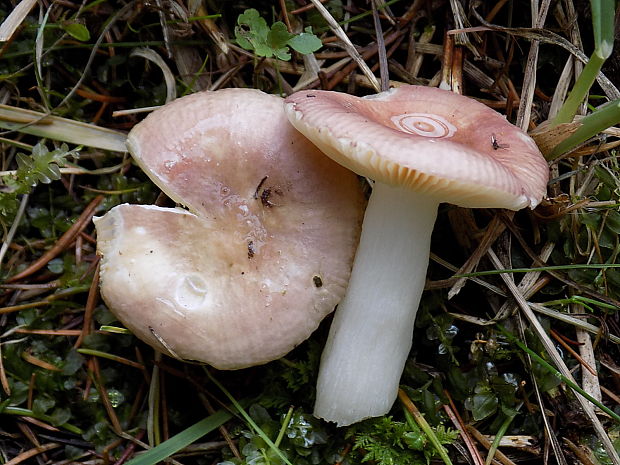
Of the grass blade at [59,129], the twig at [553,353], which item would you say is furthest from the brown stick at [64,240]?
the twig at [553,353]

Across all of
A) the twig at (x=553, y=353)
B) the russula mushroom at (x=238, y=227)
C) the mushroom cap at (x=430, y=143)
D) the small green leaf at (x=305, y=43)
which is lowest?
the twig at (x=553, y=353)

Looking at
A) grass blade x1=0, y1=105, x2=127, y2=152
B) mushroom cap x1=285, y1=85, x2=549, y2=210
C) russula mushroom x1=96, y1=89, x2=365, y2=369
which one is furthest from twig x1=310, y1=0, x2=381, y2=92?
grass blade x1=0, y1=105, x2=127, y2=152

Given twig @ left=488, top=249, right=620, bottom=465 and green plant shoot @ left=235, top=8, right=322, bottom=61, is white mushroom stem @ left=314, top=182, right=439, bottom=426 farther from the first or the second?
green plant shoot @ left=235, top=8, right=322, bottom=61


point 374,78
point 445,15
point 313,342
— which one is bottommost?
point 313,342

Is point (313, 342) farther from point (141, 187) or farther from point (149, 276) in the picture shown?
point (141, 187)

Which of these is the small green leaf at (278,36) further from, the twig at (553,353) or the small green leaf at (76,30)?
the twig at (553,353)

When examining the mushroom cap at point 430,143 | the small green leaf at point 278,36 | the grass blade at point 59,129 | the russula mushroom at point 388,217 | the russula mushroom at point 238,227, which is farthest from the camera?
the grass blade at point 59,129

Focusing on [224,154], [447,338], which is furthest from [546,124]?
[224,154]

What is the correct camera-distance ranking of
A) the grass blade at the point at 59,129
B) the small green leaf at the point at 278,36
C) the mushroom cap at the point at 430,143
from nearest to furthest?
1. the mushroom cap at the point at 430,143
2. the small green leaf at the point at 278,36
3. the grass blade at the point at 59,129
